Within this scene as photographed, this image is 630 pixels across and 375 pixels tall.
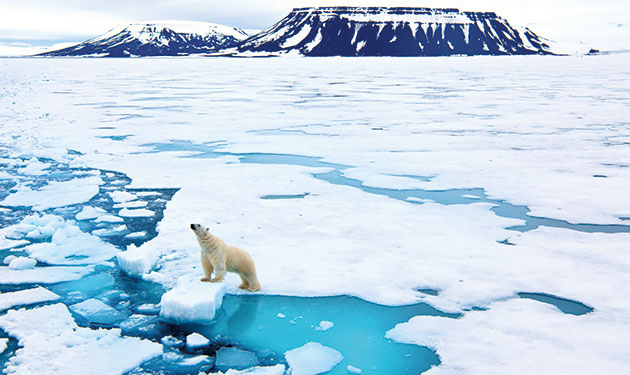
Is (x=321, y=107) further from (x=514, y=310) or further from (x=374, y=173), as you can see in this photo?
(x=514, y=310)

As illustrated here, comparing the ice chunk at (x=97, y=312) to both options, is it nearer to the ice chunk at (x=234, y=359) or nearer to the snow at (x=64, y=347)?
the snow at (x=64, y=347)

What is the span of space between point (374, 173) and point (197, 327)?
4.89m

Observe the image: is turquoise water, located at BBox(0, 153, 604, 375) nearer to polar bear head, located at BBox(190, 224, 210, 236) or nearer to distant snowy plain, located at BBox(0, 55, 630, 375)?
distant snowy plain, located at BBox(0, 55, 630, 375)

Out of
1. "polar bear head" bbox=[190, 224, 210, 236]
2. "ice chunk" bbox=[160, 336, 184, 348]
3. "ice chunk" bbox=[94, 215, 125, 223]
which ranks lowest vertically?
"ice chunk" bbox=[160, 336, 184, 348]

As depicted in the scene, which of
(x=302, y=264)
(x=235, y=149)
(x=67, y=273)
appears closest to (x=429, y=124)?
(x=235, y=149)

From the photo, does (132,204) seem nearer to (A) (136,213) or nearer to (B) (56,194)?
(A) (136,213)

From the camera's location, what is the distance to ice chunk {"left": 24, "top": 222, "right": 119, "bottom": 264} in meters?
4.66

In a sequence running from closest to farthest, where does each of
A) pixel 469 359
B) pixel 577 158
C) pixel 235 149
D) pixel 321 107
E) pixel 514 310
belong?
pixel 469 359
pixel 514 310
pixel 577 158
pixel 235 149
pixel 321 107

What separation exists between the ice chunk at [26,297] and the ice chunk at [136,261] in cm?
56

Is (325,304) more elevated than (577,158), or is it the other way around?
(577,158)

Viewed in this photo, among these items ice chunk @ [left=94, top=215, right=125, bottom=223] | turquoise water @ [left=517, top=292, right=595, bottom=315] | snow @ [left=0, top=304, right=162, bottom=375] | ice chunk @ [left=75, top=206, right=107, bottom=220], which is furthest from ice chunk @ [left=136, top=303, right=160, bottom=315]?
turquoise water @ [left=517, top=292, right=595, bottom=315]

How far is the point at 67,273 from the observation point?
4.39m

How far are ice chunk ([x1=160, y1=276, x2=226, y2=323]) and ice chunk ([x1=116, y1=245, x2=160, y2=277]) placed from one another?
2.36 ft

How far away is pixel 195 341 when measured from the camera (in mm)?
3344
